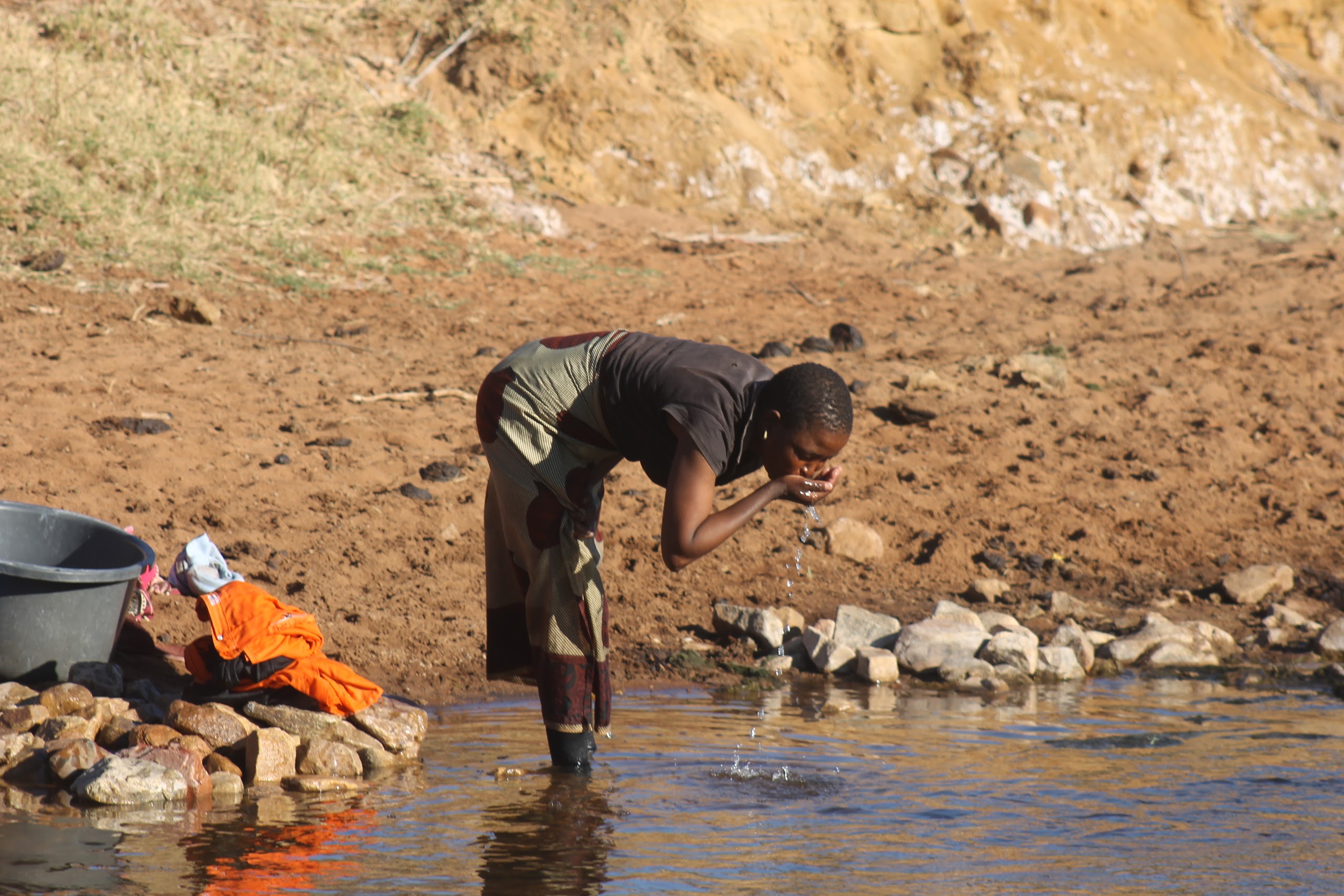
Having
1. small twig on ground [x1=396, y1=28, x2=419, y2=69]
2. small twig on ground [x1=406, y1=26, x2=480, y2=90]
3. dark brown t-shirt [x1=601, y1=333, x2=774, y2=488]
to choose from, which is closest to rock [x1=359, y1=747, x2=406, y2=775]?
dark brown t-shirt [x1=601, y1=333, x2=774, y2=488]

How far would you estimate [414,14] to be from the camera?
1142 cm

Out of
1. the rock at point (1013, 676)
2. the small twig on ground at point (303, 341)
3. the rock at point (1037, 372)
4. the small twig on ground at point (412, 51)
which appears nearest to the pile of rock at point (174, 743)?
the rock at point (1013, 676)

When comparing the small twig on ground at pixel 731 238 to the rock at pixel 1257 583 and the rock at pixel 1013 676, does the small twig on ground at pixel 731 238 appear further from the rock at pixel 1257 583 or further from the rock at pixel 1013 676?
the rock at pixel 1013 676

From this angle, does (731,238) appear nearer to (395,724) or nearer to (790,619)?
(790,619)

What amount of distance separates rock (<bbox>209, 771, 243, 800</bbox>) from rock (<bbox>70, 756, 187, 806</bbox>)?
0.30 feet

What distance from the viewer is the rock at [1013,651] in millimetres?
5238

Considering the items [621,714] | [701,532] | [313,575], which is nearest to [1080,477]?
[621,714]

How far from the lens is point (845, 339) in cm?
843

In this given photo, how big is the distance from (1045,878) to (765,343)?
18.4ft

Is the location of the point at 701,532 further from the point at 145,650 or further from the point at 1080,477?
the point at 1080,477

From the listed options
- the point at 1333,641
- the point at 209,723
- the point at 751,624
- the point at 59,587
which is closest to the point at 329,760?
the point at 209,723

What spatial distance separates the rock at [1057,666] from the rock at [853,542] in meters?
1.03

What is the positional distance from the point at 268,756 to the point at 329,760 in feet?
0.57

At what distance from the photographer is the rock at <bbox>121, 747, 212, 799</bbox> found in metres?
3.44
